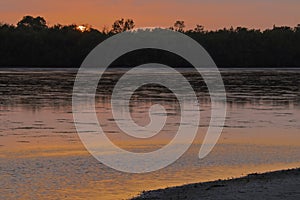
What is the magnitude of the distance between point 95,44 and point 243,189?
116662 mm

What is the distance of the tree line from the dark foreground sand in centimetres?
10373

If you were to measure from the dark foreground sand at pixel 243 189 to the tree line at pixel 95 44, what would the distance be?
103732 mm

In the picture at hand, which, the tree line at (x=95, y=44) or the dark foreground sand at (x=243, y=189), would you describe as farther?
the tree line at (x=95, y=44)

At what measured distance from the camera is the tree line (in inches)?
4680

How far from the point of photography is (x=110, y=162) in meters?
17.9

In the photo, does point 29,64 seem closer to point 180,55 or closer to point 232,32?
point 180,55

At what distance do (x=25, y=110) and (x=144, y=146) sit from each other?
41.3 ft

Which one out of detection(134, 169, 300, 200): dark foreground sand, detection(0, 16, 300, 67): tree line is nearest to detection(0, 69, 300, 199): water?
detection(134, 169, 300, 200): dark foreground sand

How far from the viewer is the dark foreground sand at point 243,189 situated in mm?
13181

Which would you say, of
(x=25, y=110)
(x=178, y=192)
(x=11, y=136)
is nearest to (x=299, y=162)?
(x=178, y=192)

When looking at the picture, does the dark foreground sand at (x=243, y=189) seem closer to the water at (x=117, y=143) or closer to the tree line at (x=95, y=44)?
the water at (x=117, y=143)

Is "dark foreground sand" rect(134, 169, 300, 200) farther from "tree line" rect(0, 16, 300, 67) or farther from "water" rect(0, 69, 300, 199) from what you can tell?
"tree line" rect(0, 16, 300, 67)

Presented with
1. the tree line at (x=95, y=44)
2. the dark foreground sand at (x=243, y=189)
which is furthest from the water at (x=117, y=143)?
the tree line at (x=95, y=44)

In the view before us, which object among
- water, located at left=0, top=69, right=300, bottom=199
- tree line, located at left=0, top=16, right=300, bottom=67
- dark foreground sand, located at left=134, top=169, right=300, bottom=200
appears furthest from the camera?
tree line, located at left=0, top=16, right=300, bottom=67
